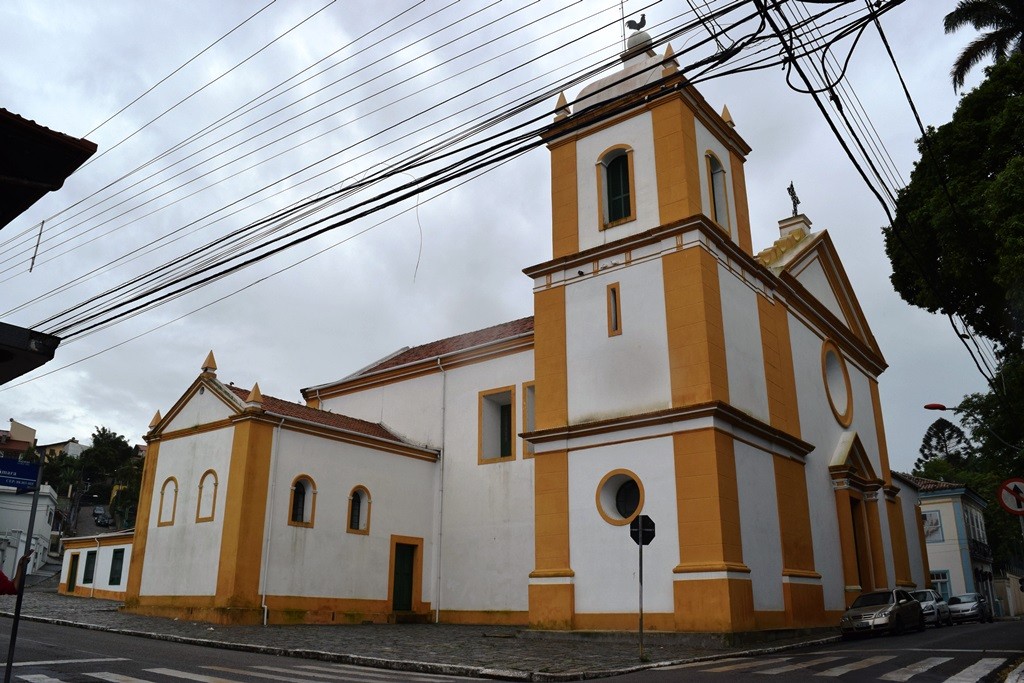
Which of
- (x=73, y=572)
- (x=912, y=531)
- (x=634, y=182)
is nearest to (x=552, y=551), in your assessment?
(x=634, y=182)

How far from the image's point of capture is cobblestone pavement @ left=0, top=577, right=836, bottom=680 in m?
12.0

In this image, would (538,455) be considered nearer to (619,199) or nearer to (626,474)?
(626,474)

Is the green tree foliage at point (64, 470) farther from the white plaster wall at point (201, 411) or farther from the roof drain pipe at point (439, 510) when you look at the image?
the roof drain pipe at point (439, 510)

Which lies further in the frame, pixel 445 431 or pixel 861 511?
pixel 445 431

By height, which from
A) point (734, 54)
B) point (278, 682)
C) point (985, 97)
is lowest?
point (278, 682)

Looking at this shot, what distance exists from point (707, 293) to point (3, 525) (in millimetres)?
43829

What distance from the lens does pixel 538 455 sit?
19312 millimetres

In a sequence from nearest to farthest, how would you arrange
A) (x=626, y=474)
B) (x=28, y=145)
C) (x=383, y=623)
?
(x=28, y=145) < (x=626, y=474) < (x=383, y=623)

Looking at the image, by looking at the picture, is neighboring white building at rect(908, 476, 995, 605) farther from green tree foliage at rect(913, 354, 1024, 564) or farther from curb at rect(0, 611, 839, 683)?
curb at rect(0, 611, 839, 683)

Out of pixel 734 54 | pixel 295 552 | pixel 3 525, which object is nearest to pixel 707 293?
pixel 734 54

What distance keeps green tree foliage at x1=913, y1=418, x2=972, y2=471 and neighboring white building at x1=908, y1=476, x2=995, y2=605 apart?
33.7m

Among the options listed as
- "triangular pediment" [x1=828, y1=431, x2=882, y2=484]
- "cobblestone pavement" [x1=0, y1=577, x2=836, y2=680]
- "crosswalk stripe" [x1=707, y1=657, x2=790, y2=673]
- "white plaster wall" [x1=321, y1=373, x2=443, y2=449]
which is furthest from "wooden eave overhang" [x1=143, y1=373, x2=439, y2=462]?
"crosswalk stripe" [x1=707, y1=657, x2=790, y2=673]

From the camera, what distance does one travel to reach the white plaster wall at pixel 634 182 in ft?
64.3

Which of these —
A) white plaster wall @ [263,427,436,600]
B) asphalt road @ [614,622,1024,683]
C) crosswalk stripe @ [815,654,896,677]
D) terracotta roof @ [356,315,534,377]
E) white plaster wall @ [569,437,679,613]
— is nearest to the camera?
asphalt road @ [614,622,1024,683]
